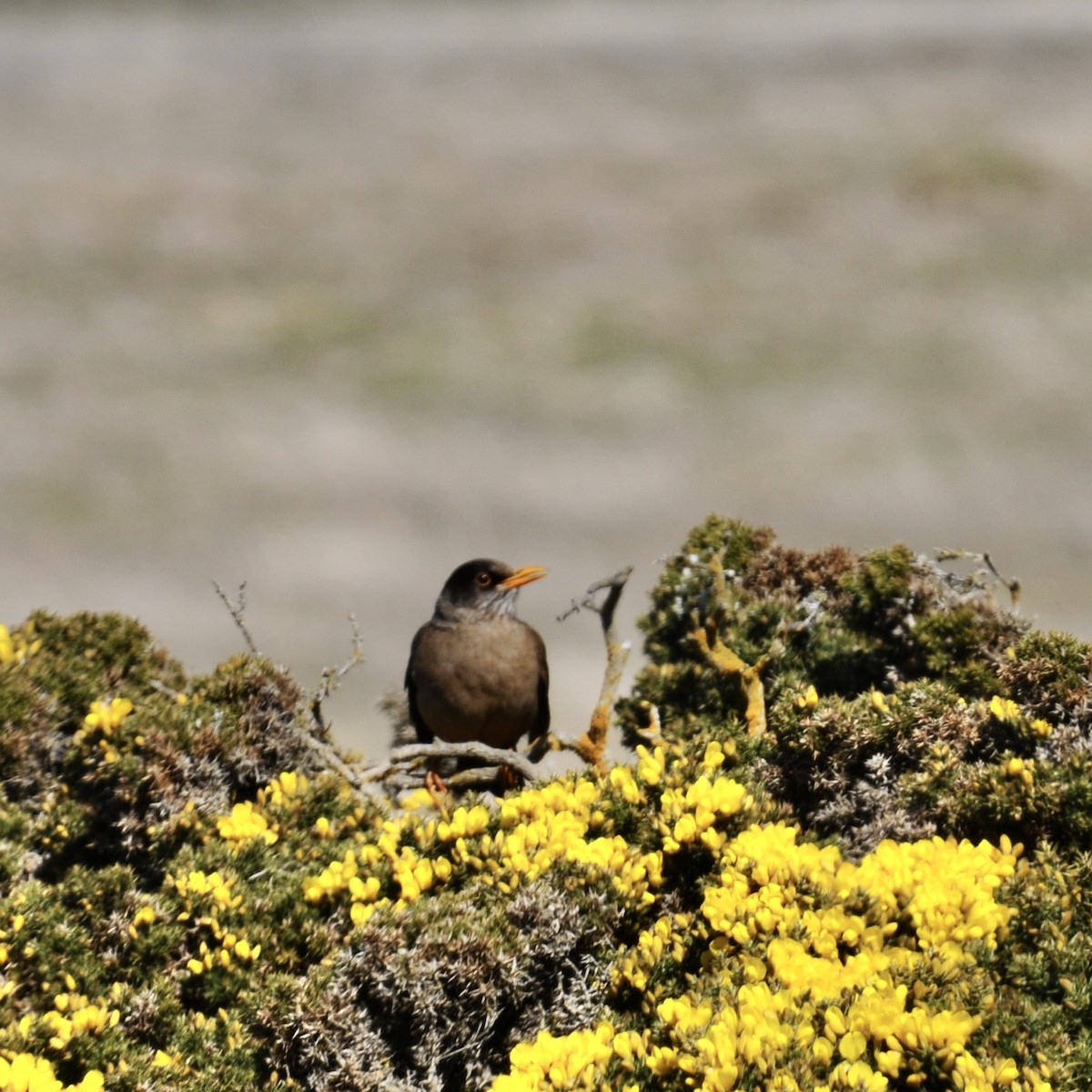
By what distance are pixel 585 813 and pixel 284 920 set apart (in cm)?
79

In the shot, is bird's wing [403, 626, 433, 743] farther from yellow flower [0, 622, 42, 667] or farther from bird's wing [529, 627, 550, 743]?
yellow flower [0, 622, 42, 667]

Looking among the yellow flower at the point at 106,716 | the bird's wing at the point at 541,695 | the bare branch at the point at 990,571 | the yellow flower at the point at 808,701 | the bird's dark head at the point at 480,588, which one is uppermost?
the bird's dark head at the point at 480,588

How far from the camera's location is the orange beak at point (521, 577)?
19.4ft

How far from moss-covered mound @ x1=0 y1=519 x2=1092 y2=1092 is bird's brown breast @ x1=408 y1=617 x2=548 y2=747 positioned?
4.73 feet

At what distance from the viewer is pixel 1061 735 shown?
324cm

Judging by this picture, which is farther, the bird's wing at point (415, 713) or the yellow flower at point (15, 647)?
the bird's wing at point (415, 713)

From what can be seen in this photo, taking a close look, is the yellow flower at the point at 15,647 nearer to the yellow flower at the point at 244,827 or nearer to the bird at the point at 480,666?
the yellow flower at the point at 244,827

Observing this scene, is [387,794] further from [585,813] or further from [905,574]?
[905,574]

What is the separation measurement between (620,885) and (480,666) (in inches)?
107

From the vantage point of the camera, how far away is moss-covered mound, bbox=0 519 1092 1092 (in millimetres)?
2514

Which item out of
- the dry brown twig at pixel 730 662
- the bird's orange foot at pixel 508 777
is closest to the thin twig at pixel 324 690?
the bird's orange foot at pixel 508 777

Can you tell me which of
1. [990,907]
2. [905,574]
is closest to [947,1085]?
[990,907]

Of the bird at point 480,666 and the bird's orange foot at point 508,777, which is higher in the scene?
the bird at point 480,666

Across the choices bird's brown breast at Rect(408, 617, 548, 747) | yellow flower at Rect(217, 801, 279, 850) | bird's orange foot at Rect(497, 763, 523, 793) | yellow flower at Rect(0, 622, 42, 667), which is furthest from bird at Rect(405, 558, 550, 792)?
yellow flower at Rect(217, 801, 279, 850)
